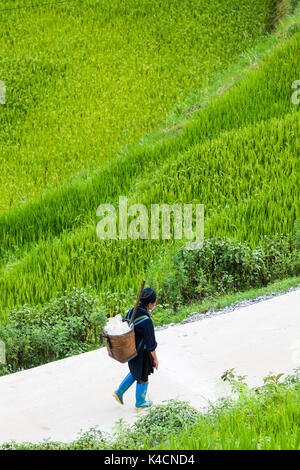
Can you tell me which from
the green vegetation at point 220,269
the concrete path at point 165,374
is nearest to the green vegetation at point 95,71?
the green vegetation at point 220,269

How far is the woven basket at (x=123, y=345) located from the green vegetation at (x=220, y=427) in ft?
1.42

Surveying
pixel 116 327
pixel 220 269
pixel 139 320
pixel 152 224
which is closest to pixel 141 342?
pixel 139 320

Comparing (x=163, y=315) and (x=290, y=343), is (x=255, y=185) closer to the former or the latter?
(x=163, y=315)

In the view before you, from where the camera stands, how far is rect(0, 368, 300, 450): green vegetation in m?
3.52

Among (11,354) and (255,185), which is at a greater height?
(255,185)

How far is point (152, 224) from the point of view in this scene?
29.0 ft

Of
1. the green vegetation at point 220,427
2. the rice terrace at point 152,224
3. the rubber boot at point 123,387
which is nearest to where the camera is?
the green vegetation at point 220,427

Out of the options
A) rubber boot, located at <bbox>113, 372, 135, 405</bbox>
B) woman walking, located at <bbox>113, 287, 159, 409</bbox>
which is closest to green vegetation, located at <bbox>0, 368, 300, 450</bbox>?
woman walking, located at <bbox>113, 287, 159, 409</bbox>

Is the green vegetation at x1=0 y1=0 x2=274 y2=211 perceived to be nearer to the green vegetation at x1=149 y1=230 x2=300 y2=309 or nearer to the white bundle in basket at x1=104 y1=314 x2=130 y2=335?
the green vegetation at x1=149 y1=230 x2=300 y2=309

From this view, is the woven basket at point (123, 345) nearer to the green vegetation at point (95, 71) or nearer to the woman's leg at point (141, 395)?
the woman's leg at point (141, 395)

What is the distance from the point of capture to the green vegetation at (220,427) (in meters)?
3.52
